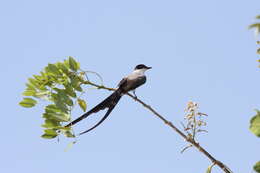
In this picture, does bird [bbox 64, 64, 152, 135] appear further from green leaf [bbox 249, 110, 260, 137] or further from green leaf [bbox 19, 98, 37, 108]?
green leaf [bbox 249, 110, 260, 137]

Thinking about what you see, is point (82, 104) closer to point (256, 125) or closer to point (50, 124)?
point (50, 124)

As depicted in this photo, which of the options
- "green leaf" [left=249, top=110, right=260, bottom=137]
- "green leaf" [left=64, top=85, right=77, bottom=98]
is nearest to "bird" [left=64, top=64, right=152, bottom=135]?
"green leaf" [left=64, top=85, right=77, bottom=98]

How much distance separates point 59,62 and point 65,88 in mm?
283

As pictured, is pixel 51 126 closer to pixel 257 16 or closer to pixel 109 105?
pixel 109 105

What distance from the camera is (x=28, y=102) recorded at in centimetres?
302

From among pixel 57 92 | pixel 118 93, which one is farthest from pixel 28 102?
pixel 118 93

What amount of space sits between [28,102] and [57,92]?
0.95 feet

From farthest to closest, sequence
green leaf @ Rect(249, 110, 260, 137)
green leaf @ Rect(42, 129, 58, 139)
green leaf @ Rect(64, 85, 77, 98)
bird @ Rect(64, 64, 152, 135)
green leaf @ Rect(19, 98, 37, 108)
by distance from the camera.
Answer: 1. bird @ Rect(64, 64, 152, 135)
2. green leaf @ Rect(19, 98, 37, 108)
3. green leaf @ Rect(64, 85, 77, 98)
4. green leaf @ Rect(42, 129, 58, 139)
5. green leaf @ Rect(249, 110, 260, 137)

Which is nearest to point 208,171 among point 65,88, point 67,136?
point 67,136

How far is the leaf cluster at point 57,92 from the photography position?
9.04ft

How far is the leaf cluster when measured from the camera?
2754 mm

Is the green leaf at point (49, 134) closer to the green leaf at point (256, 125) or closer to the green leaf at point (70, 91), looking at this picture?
the green leaf at point (70, 91)

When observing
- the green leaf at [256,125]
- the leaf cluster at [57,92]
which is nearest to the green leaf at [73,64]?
the leaf cluster at [57,92]

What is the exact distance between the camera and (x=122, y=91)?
413cm
